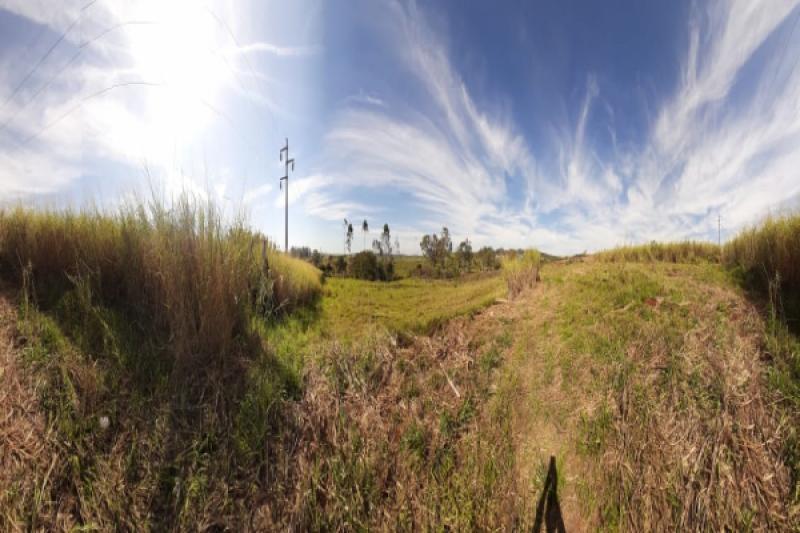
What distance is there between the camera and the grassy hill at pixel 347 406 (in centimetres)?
204

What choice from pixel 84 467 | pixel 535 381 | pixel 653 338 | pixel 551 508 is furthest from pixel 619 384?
pixel 84 467

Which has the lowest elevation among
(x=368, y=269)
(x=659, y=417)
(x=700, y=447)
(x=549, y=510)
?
(x=549, y=510)

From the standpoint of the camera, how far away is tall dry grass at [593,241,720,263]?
682cm

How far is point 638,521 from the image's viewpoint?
2004 millimetres

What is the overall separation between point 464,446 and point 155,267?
3.27 metres

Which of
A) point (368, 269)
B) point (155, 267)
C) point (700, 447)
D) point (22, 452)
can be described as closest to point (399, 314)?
point (155, 267)

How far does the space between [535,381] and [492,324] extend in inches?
43.4

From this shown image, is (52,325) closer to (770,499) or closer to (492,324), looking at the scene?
(492,324)

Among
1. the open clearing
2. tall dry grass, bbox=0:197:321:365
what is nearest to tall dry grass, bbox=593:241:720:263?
the open clearing

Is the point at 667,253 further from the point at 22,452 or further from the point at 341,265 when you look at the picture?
the point at 341,265

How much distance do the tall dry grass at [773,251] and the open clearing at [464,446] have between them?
119 centimetres

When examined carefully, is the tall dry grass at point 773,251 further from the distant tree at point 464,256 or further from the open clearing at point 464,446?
the distant tree at point 464,256

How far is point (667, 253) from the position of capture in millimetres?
7336

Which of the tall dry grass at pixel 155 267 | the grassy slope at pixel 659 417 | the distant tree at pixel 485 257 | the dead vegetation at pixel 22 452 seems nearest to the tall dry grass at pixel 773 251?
the grassy slope at pixel 659 417
